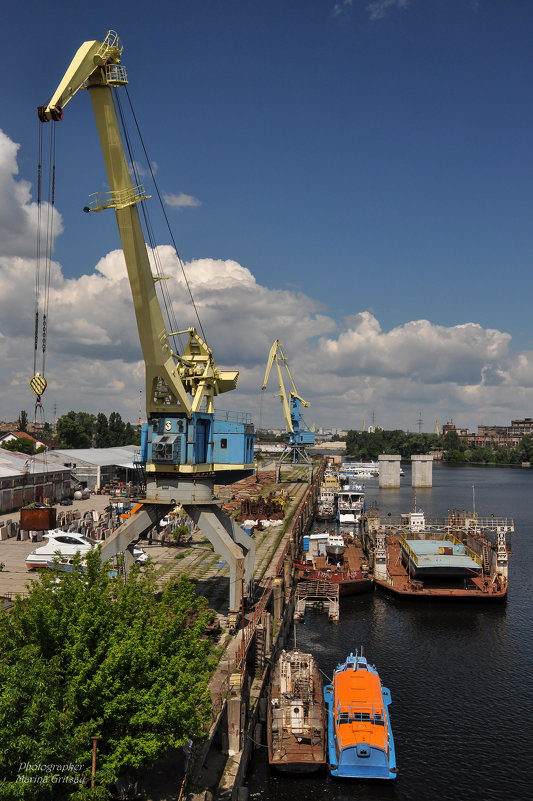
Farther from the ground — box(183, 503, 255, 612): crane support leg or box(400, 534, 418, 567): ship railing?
box(183, 503, 255, 612): crane support leg

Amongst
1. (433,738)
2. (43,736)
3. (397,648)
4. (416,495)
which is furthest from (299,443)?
(43,736)

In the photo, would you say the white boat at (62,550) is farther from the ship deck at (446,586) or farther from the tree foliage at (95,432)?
the tree foliage at (95,432)

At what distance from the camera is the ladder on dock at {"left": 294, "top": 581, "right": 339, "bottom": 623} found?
4250cm

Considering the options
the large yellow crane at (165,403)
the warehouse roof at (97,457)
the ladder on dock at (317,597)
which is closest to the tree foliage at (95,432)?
the warehouse roof at (97,457)

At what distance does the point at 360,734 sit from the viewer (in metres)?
23.8

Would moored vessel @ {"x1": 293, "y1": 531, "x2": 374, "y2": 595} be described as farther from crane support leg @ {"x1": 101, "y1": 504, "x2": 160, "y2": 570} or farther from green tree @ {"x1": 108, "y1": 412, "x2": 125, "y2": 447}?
green tree @ {"x1": 108, "y1": 412, "x2": 125, "y2": 447}

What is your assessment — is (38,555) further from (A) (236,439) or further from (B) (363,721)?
(B) (363,721)

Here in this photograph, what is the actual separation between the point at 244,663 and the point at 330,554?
98.6ft

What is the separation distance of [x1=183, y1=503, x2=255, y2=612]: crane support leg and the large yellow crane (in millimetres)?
50

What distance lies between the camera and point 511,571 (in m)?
57.2

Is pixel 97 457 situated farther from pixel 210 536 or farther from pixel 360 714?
pixel 360 714

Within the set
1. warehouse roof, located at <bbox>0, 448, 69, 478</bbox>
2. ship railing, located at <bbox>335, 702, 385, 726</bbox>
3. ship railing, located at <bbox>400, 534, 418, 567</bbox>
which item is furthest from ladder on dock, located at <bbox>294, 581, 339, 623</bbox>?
warehouse roof, located at <bbox>0, 448, 69, 478</bbox>

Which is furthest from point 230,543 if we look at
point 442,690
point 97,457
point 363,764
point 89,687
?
point 97,457

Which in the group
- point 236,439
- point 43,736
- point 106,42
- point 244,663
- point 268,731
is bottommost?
point 268,731
